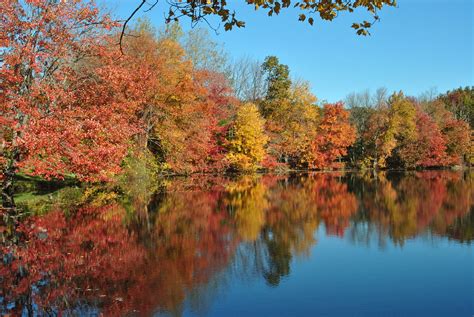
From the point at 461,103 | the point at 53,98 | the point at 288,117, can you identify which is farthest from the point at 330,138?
the point at 53,98

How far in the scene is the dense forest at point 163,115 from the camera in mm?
13695

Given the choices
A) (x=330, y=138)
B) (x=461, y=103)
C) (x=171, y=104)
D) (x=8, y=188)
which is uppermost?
(x=461, y=103)

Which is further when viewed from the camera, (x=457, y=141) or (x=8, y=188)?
(x=457, y=141)

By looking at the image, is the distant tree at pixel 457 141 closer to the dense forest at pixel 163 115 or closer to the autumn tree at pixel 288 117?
the dense forest at pixel 163 115

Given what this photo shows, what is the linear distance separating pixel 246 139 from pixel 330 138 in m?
11.2

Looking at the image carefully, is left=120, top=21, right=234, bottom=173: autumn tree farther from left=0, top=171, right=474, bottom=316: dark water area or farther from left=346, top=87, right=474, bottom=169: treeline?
left=346, top=87, right=474, bottom=169: treeline

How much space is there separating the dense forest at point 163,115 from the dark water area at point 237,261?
256 centimetres

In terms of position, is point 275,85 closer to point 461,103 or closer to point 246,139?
point 246,139

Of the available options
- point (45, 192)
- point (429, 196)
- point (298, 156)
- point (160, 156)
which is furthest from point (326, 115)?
point (45, 192)

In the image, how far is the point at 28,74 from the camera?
14297mm

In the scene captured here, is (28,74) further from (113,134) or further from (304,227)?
(304,227)

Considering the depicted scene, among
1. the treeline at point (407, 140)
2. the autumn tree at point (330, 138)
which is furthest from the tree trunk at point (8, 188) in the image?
the treeline at point (407, 140)

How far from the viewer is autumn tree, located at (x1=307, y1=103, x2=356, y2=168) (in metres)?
43.7

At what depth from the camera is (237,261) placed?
8.73 metres
